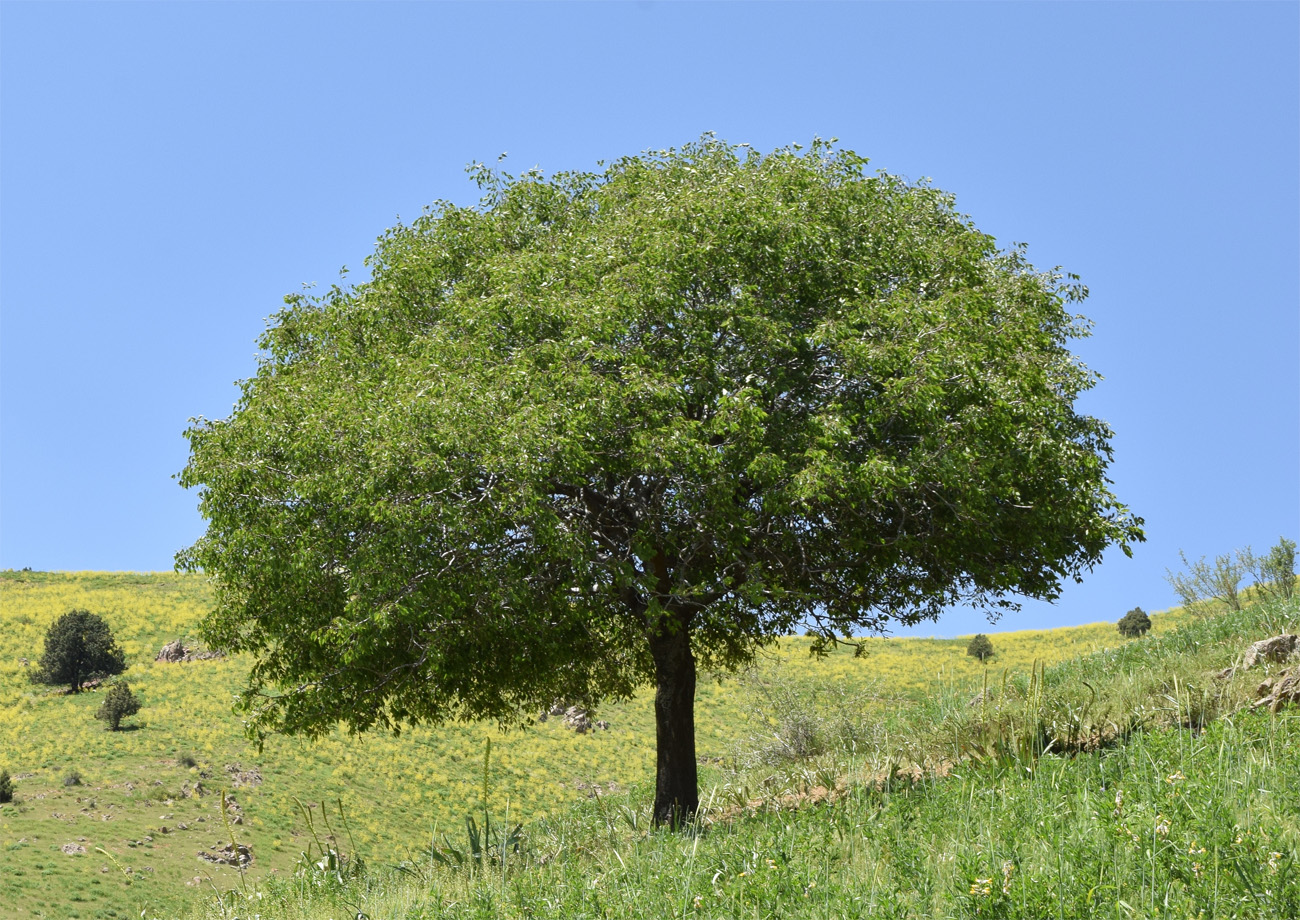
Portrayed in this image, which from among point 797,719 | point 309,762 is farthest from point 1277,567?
point 309,762

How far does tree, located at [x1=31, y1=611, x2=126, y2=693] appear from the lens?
45062 mm

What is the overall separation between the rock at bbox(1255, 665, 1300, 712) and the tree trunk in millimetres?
7732

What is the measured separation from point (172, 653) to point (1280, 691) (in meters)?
A: 49.5

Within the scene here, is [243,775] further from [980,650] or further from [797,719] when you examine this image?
[980,650]

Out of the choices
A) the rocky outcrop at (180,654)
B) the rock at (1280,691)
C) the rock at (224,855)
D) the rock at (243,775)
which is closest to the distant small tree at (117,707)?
the rock at (243,775)

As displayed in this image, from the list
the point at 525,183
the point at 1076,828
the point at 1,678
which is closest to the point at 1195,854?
the point at 1076,828

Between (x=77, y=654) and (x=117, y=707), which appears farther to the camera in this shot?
(x=77, y=654)

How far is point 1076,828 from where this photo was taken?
7.52 m

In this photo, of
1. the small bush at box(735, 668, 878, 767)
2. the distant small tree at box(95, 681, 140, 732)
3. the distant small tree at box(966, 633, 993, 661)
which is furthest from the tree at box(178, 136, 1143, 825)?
the distant small tree at box(966, 633, 993, 661)

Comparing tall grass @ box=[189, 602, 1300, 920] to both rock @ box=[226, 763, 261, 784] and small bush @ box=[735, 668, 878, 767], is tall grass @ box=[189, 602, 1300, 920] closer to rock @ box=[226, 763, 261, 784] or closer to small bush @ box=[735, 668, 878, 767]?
small bush @ box=[735, 668, 878, 767]

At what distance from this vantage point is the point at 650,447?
40.2ft

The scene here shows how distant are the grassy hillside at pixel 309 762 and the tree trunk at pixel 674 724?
65cm

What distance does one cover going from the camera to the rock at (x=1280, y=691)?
11625 millimetres

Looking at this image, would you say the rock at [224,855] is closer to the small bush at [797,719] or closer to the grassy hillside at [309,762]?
the grassy hillside at [309,762]
